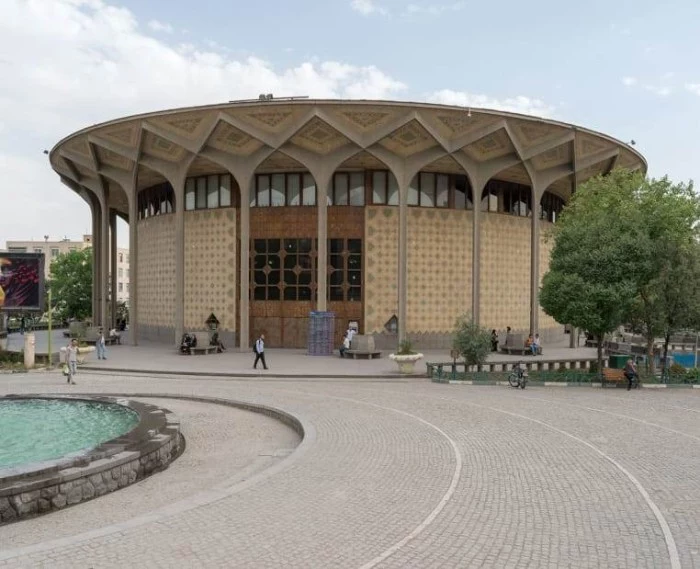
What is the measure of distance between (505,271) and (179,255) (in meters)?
19.2

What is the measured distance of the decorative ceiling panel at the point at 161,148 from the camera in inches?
1324

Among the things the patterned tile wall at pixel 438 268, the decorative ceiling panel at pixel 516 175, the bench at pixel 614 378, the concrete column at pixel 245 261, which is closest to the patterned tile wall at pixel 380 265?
the patterned tile wall at pixel 438 268

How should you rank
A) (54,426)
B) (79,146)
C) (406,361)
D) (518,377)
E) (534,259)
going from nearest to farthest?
(54,426)
(518,377)
(406,361)
(534,259)
(79,146)

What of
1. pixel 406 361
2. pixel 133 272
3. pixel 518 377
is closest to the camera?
pixel 518 377

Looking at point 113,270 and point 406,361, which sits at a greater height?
point 113,270

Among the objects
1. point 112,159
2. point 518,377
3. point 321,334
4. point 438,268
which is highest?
point 112,159

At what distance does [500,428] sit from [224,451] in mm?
5913

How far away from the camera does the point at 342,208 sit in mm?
34812

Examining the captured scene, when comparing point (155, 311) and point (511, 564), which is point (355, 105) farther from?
point (511, 564)

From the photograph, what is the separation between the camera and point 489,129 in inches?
1246

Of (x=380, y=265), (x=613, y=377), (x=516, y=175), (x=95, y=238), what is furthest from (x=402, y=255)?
(x=95, y=238)

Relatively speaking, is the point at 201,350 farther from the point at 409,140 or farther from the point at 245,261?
the point at 409,140

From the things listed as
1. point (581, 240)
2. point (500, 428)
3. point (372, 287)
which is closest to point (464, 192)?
point (372, 287)

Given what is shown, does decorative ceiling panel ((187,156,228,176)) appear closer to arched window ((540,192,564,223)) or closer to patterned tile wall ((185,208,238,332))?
patterned tile wall ((185,208,238,332))
